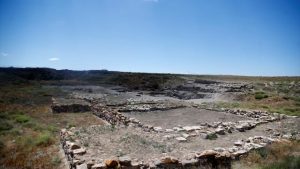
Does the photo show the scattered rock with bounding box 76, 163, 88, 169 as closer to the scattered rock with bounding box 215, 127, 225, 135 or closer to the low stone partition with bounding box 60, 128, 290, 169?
the low stone partition with bounding box 60, 128, 290, 169

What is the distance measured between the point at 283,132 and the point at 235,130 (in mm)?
2408

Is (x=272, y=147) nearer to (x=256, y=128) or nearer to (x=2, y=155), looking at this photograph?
(x=256, y=128)

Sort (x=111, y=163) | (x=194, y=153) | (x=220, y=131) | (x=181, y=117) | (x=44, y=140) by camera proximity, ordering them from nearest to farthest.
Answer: (x=111, y=163)
(x=194, y=153)
(x=44, y=140)
(x=220, y=131)
(x=181, y=117)

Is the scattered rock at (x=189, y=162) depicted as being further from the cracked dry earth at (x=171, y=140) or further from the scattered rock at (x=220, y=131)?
the scattered rock at (x=220, y=131)

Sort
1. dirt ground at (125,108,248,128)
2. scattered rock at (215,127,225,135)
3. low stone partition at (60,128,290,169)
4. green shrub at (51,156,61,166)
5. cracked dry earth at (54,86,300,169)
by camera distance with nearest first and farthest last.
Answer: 1. low stone partition at (60,128,290,169)
2. cracked dry earth at (54,86,300,169)
3. green shrub at (51,156,61,166)
4. scattered rock at (215,127,225,135)
5. dirt ground at (125,108,248,128)

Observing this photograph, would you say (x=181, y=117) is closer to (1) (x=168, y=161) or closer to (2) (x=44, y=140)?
(2) (x=44, y=140)

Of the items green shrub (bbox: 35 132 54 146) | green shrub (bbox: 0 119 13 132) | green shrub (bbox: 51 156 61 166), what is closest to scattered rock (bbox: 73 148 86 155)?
green shrub (bbox: 51 156 61 166)

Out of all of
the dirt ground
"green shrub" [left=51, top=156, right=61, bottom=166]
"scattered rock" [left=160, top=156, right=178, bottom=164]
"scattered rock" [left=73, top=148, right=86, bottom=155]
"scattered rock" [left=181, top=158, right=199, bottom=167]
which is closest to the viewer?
"scattered rock" [left=160, top=156, right=178, bottom=164]

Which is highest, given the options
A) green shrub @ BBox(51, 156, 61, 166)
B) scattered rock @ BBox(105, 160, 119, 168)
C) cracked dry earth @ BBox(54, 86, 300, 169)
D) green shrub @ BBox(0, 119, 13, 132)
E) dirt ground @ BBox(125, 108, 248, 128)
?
scattered rock @ BBox(105, 160, 119, 168)

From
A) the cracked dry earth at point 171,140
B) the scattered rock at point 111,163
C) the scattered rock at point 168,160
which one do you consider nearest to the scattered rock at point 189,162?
the cracked dry earth at point 171,140

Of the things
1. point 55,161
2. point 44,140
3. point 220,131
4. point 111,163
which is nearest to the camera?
point 111,163

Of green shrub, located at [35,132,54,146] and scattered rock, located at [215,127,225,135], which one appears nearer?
green shrub, located at [35,132,54,146]

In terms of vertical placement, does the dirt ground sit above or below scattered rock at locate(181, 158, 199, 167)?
below

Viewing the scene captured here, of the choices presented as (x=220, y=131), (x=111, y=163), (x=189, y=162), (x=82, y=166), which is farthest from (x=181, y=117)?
(x=82, y=166)
